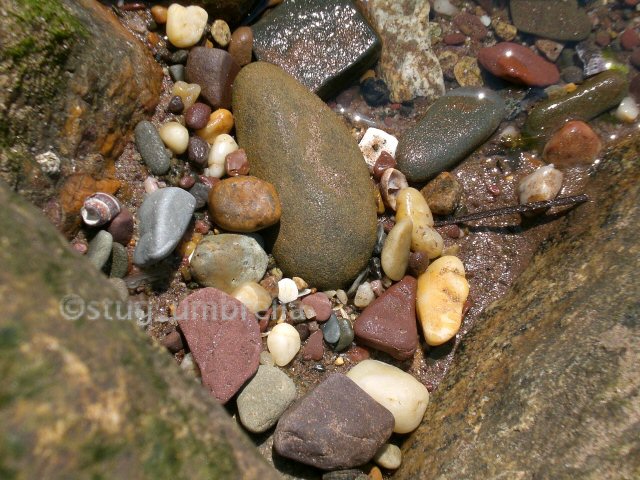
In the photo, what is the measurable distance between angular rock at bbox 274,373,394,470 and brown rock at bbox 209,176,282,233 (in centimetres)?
104

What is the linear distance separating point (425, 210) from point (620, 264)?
121cm

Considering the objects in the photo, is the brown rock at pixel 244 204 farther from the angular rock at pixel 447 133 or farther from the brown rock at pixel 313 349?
the angular rock at pixel 447 133

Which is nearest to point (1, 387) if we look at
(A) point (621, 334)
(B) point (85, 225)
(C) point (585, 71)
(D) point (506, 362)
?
(B) point (85, 225)

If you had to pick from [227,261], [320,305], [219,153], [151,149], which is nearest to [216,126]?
[219,153]

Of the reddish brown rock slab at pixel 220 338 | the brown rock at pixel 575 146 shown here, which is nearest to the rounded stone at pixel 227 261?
the reddish brown rock slab at pixel 220 338

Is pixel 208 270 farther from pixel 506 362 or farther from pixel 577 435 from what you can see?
pixel 577 435

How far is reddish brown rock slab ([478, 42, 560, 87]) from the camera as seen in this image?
13.2 feet

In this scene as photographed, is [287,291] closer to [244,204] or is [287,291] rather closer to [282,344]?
[282,344]

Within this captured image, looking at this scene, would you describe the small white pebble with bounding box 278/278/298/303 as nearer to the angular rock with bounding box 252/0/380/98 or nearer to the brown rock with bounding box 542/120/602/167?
the angular rock with bounding box 252/0/380/98

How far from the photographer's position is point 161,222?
2.98 meters

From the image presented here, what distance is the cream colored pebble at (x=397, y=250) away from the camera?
333cm

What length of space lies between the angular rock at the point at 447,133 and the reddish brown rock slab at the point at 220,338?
158 centimetres

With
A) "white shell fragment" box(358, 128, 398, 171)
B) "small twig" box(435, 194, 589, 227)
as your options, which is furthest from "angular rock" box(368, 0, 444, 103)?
"small twig" box(435, 194, 589, 227)

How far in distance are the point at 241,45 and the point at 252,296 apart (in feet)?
5.90
